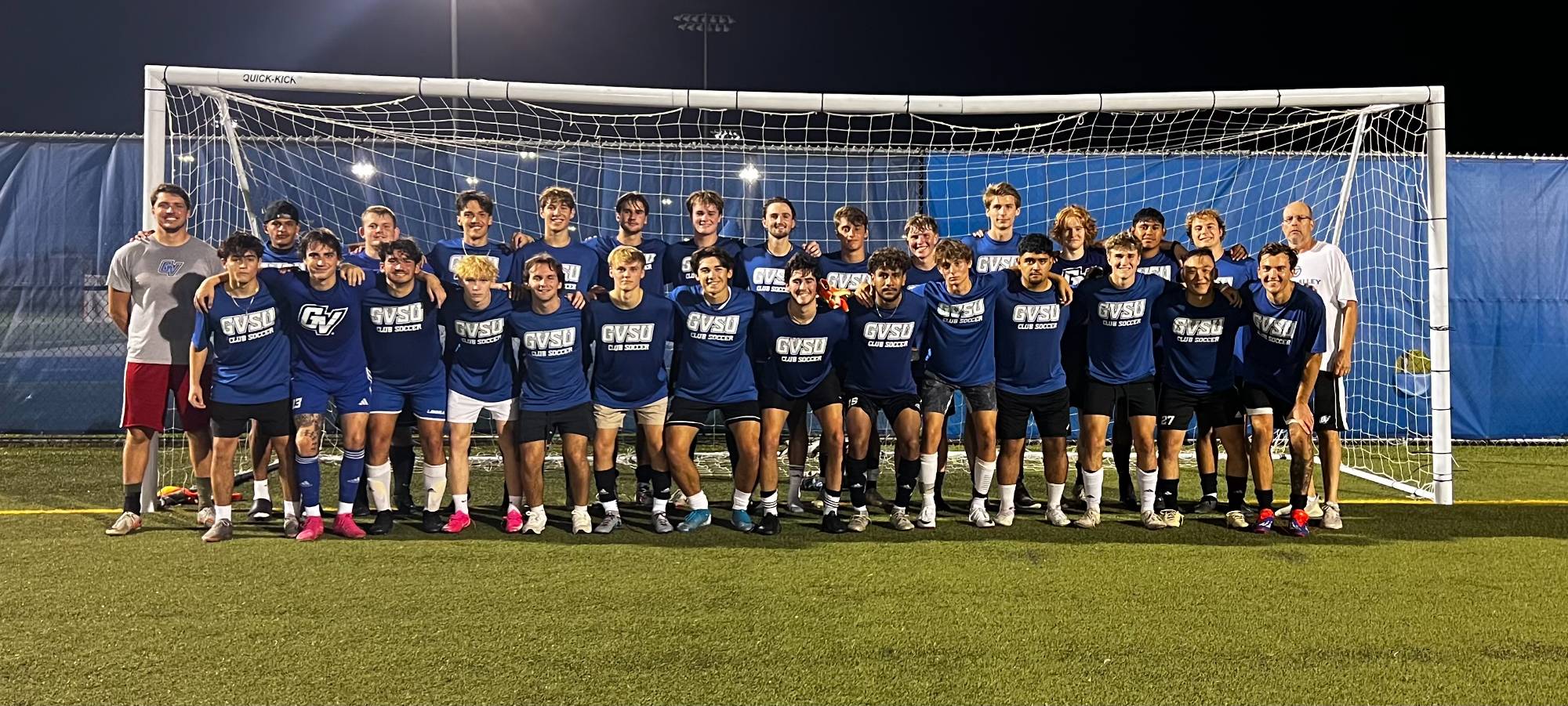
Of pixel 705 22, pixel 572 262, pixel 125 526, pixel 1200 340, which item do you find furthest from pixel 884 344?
pixel 705 22

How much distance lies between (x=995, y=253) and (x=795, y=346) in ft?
4.93

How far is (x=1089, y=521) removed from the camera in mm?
4637

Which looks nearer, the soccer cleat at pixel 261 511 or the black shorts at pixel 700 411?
the black shorts at pixel 700 411

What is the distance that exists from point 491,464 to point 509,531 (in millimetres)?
2196

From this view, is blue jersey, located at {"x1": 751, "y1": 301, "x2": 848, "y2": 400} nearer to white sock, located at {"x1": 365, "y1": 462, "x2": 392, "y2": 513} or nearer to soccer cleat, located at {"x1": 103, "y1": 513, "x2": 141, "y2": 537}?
white sock, located at {"x1": 365, "y1": 462, "x2": 392, "y2": 513}

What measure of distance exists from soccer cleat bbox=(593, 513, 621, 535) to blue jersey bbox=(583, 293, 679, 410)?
21.7 inches

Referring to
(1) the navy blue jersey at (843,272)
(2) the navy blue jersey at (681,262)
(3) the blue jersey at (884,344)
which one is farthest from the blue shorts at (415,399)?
(1) the navy blue jersey at (843,272)

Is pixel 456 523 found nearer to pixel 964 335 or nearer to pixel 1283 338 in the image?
pixel 964 335

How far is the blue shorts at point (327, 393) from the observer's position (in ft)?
14.3

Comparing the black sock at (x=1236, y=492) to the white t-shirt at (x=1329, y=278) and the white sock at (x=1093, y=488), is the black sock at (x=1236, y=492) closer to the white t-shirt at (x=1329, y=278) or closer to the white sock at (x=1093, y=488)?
the white sock at (x=1093, y=488)

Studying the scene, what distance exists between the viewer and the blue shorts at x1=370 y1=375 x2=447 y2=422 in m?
4.40

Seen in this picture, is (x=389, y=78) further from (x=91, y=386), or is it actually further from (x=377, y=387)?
(x=91, y=386)

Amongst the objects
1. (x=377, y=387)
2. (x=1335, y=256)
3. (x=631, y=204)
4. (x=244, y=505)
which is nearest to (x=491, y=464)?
(x=244, y=505)

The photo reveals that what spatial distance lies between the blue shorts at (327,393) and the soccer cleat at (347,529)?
51 centimetres
